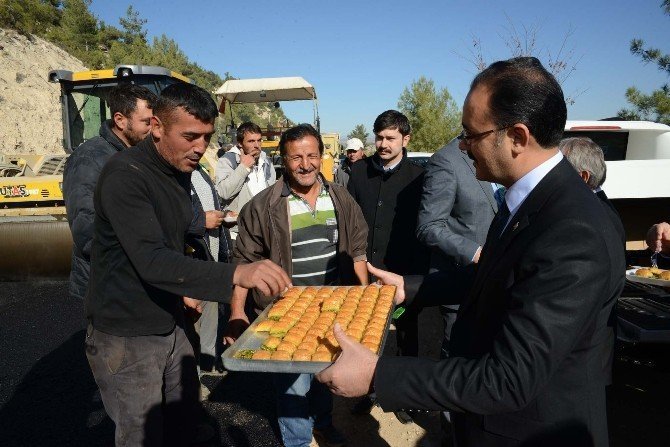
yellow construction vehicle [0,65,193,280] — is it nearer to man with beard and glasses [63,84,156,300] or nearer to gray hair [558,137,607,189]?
man with beard and glasses [63,84,156,300]

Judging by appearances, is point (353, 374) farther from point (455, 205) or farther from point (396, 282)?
point (455, 205)

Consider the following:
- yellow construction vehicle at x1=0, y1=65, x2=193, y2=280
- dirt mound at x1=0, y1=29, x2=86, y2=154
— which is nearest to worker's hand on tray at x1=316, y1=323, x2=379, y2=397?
yellow construction vehicle at x1=0, y1=65, x2=193, y2=280

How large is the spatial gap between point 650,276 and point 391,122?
238 centimetres

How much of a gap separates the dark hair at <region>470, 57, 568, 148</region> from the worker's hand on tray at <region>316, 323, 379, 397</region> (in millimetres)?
860

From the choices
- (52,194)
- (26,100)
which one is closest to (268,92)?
(52,194)

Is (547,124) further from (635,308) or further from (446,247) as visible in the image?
(635,308)

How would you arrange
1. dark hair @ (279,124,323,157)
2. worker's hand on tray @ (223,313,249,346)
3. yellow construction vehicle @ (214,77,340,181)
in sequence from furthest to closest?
1. yellow construction vehicle @ (214,77,340,181)
2. dark hair @ (279,124,323,157)
3. worker's hand on tray @ (223,313,249,346)

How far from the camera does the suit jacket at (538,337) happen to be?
117cm

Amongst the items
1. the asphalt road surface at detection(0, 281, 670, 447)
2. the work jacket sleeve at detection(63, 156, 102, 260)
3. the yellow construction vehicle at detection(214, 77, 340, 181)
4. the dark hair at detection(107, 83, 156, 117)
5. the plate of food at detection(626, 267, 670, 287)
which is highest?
the yellow construction vehicle at detection(214, 77, 340, 181)

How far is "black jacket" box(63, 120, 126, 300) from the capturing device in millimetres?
2617

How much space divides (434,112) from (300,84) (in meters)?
25.9

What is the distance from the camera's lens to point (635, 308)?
10.1ft

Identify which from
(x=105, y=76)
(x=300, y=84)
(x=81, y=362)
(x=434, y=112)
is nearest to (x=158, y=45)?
(x=434, y=112)

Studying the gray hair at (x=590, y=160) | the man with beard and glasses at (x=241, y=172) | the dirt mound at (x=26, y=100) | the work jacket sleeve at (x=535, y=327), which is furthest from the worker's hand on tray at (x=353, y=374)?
the dirt mound at (x=26, y=100)
